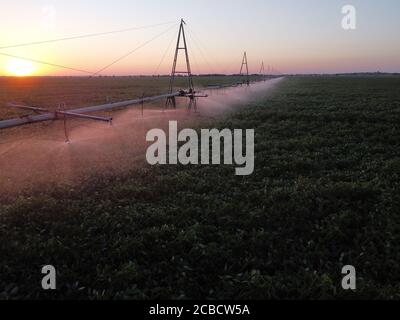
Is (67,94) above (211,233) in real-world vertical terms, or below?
above

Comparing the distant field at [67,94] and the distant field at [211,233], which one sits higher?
the distant field at [67,94]

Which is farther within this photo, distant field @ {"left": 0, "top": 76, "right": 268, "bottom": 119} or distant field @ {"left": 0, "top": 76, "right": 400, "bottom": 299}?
distant field @ {"left": 0, "top": 76, "right": 268, "bottom": 119}

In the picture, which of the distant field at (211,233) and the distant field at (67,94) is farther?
the distant field at (67,94)

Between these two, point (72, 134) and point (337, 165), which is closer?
point (337, 165)

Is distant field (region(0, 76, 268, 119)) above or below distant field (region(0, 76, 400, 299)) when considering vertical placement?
above

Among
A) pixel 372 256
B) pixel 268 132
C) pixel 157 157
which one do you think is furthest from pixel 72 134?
pixel 372 256

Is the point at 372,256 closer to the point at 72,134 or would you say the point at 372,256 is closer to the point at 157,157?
the point at 157,157

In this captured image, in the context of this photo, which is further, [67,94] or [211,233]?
[67,94]
